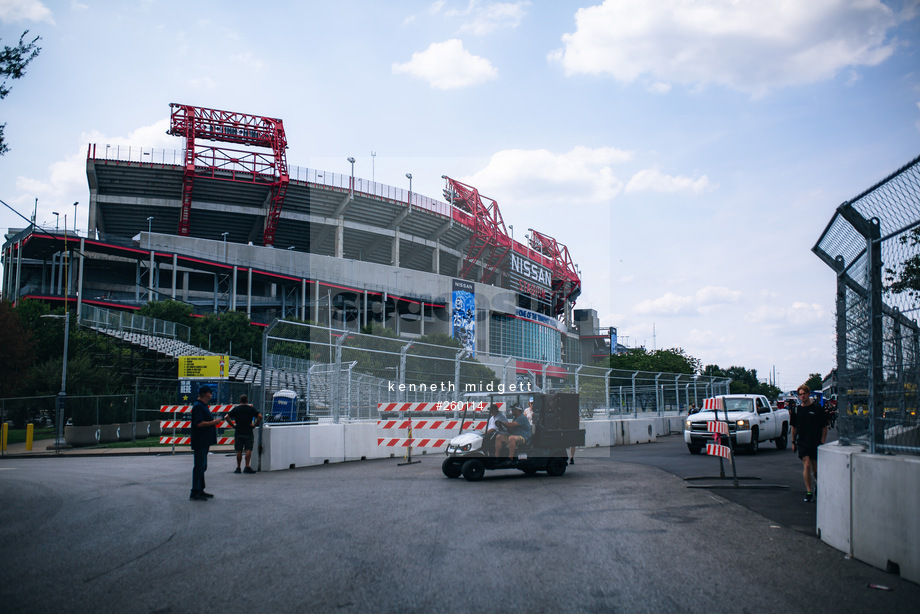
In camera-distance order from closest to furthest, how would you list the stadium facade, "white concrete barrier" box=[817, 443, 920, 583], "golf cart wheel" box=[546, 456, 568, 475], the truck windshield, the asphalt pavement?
the asphalt pavement, "white concrete barrier" box=[817, 443, 920, 583], "golf cart wheel" box=[546, 456, 568, 475], the truck windshield, the stadium facade

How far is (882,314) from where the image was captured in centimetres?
617

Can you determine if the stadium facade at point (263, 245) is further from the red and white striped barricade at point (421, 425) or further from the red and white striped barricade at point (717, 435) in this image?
the red and white striped barricade at point (717, 435)

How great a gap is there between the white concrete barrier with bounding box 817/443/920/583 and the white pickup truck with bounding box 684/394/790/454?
11.6 metres

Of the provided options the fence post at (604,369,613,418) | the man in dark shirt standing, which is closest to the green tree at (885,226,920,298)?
the man in dark shirt standing

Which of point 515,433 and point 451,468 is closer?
point 451,468

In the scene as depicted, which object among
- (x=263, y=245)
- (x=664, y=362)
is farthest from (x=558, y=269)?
(x=263, y=245)

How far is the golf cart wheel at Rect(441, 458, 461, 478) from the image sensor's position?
12.8 metres

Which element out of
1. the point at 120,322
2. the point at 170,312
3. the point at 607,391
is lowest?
the point at 607,391

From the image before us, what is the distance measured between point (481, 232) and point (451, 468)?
7729 cm

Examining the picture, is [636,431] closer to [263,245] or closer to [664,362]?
[263,245]

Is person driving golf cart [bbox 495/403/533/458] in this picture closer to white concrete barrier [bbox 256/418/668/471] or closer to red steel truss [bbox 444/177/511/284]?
white concrete barrier [bbox 256/418/668/471]

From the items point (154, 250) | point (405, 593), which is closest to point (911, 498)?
point (405, 593)

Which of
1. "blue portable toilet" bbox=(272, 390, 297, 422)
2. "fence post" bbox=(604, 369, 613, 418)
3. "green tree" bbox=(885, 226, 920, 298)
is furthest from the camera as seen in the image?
"fence post" bbox=(604, 369, 613, 418)

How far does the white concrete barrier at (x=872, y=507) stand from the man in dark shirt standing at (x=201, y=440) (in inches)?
312
